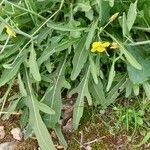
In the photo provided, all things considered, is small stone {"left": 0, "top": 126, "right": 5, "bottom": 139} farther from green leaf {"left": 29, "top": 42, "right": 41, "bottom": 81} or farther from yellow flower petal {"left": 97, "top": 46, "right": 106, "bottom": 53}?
yellow flower petal {"left": 97, "top": 46, "right": 106, "bottom": 53}

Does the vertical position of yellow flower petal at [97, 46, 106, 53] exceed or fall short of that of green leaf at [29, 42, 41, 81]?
it falls short

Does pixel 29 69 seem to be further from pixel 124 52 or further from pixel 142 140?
pixel 142 140

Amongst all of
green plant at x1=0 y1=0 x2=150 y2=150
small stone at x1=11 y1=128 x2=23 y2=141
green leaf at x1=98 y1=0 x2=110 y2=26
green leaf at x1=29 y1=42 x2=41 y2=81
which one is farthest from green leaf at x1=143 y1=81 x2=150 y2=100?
small stone at x1=11 y1=128 x2=23 y2=141

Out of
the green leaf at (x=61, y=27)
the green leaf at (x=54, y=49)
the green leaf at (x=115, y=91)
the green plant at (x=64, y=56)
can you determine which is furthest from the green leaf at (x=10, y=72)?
the green leaf at (x=115, y=91)

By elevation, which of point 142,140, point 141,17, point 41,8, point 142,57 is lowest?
point 142,140

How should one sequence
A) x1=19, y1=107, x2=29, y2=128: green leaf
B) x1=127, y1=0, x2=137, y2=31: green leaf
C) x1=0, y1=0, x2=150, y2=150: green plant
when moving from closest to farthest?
x1=127, y1=0, x2=137, y2=31: green leaf
x1=0, y1=0, x2=150, y2=150: green plant
x1=19, y1=107, x2=29, y2=128: green leaf

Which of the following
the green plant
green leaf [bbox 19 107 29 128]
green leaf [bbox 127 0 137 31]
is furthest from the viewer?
green leaf [bbox 19 107 29 128]

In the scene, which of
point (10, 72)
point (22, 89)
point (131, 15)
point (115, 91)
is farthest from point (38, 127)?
point (131, 15)

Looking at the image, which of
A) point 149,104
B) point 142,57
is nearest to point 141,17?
point 142,57
